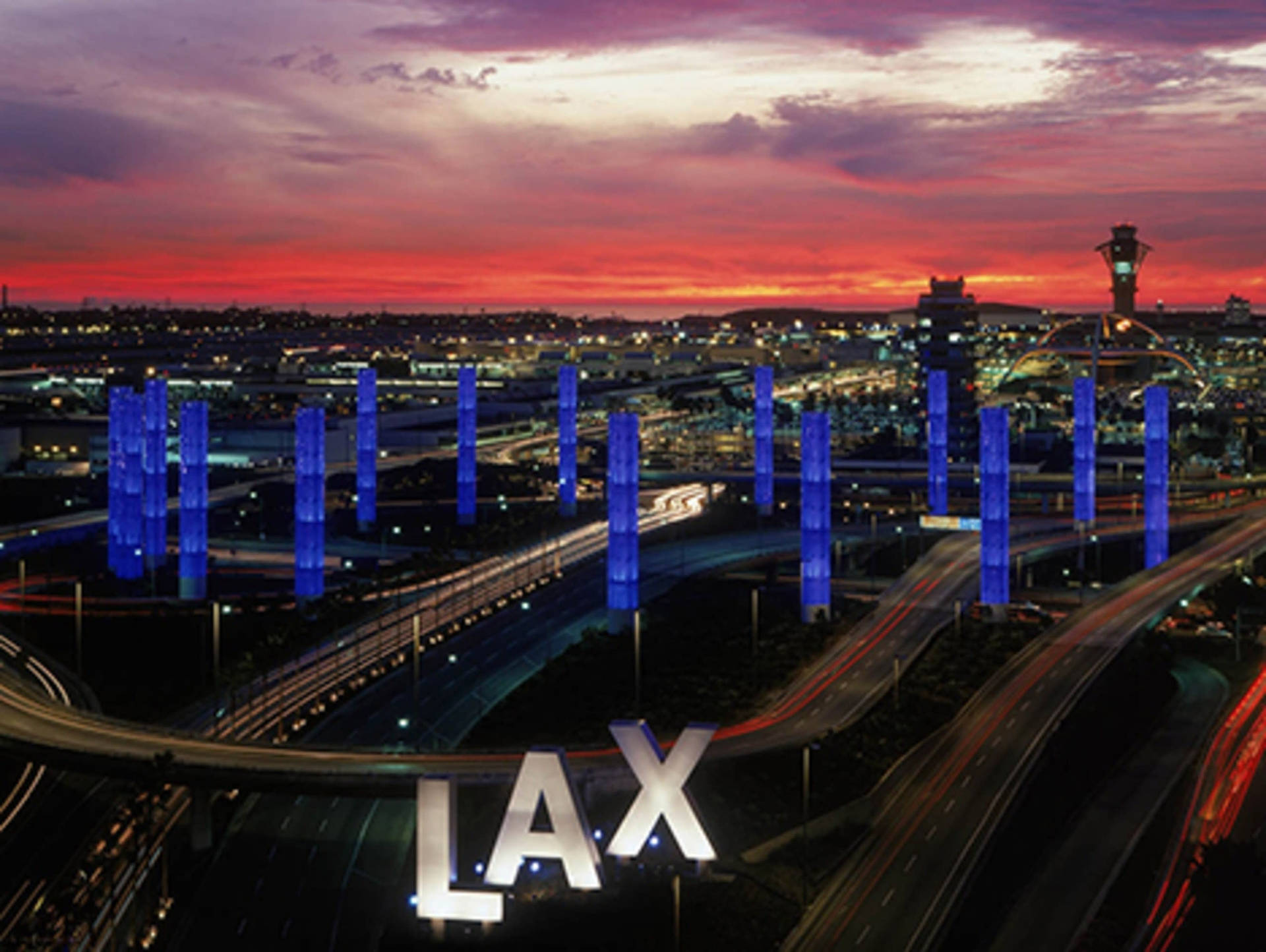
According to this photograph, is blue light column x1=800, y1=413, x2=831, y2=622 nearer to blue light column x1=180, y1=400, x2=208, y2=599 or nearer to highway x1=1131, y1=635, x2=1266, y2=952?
highway x1=1131, y1=635, x2=1266, y2=952

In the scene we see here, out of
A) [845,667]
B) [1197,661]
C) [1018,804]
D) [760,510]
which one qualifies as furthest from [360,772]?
[760,510]

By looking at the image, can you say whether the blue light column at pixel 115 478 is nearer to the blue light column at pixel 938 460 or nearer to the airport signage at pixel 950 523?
the airport signage at pixel 950 523

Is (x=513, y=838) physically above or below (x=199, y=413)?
below

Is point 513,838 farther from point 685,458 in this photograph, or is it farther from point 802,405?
point 802,405

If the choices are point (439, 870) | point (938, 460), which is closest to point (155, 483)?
point (439, 870)

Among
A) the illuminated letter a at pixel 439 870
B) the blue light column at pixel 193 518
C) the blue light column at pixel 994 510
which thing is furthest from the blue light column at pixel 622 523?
the illuminated letter a at pixel 439 870

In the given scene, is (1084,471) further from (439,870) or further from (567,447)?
(439,870)
